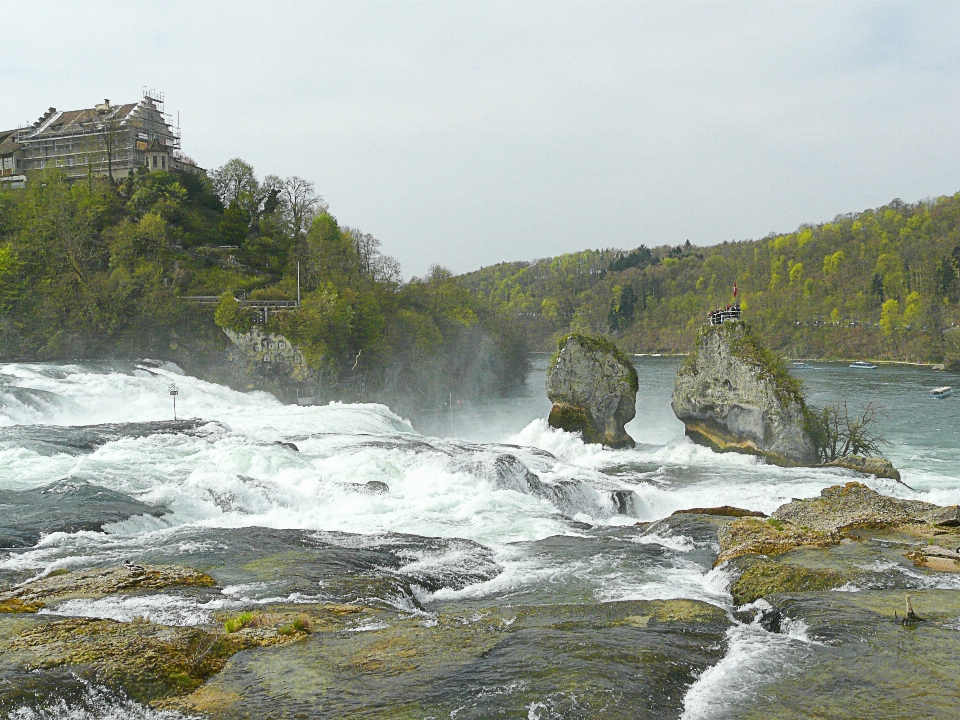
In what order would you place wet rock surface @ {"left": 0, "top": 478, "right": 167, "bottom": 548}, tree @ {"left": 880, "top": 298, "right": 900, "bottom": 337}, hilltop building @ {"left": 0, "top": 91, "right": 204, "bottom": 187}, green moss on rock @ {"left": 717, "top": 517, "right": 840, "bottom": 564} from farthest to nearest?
1. tree @ {"left": 880, "top": 298, "right": 900, "bottom": 337}
2. hilltop building @ {"left": 0, "top": 91, "right": 204, "bottom": 187}
3. wet rock surface @ {"left": 0, "top": 478, "right": 167, "bottom": 548}
4. green moss on rock @ {"left": 717, "top": 517, "right": 840, "bottom": 564}

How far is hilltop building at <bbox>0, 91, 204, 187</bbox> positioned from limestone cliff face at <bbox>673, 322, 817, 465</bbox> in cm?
5596

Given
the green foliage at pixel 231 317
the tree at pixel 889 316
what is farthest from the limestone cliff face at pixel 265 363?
the tree at pixel 889 316

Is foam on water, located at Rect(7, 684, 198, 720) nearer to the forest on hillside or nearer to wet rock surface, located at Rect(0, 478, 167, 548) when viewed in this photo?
wet rock surface, located at Rect(0, 478, 167, 548)

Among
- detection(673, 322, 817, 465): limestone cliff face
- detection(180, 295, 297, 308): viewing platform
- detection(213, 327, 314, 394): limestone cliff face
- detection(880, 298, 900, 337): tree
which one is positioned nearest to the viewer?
detection(673, 322, 817, 465): limestone cliff face

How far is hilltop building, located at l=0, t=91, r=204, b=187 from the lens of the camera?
2827 inches

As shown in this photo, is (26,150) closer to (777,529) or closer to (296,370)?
(296,370)

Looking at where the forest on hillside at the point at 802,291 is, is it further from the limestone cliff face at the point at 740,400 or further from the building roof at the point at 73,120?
the limestone cliff face at the point at 740,400

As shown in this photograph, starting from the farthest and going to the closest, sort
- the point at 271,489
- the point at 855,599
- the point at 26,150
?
the point at 26,150
the point at 271,489
the point at 855,599

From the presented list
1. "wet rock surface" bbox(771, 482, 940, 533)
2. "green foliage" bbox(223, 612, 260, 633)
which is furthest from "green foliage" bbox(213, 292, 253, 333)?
"green foliage" bbox(223, 612, 260, 633)

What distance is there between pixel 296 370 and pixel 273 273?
14.7 meters

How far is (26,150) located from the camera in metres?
76.1

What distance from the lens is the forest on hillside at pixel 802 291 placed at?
A: 120250 mm

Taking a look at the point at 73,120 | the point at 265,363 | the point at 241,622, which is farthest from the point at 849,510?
the point at 73,120

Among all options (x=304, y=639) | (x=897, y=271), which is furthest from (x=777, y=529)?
(x=897, y=271)
